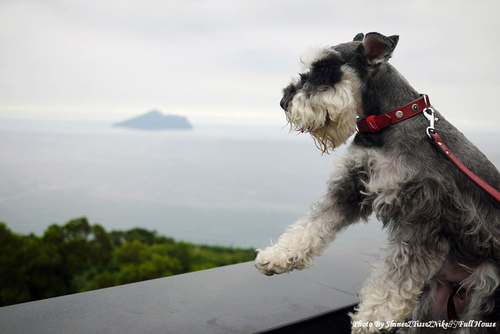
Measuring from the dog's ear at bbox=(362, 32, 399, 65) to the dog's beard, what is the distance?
0.16 m

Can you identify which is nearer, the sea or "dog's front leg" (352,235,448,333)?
"dog's front leg" (352,235,448,333)

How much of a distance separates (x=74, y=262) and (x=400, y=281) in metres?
4.97

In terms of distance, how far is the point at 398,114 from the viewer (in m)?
1.87

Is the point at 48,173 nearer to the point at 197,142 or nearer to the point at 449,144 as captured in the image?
the point at 197,142

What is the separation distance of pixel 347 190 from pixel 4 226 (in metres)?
5.42

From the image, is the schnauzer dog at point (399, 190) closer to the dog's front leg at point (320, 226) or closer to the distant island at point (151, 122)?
the dog's front leg at point (320, 226)

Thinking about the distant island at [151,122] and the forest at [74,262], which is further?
the distant island at [151,122]

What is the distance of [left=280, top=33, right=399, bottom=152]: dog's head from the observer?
6.36 feet

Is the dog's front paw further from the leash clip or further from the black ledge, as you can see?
the leash clip

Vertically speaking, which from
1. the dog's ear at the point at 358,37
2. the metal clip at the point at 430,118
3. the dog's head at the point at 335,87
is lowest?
the metal clip at the point at 430,118

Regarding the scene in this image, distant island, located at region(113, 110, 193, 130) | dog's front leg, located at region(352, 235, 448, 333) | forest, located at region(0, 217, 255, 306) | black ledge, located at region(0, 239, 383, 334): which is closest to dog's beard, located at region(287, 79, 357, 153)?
dog's front leg, located at region(352, 235, 448, 333)

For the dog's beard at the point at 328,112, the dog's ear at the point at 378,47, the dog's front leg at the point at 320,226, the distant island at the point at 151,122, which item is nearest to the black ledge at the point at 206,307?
the dog's front leg at the point at 320,226

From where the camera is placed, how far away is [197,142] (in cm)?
1577

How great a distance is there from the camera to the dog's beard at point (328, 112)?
1944 millimetres
